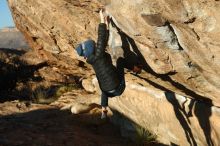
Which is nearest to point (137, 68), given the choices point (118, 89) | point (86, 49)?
point (118, 89)

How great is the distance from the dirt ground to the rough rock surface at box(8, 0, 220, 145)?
30.8 inches

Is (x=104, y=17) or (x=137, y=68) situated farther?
(x=137, y=68)

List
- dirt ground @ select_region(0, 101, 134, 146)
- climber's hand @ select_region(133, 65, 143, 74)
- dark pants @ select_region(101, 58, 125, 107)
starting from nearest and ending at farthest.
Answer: dark pants @ select_region(101, 58, 125, 107) → climber's hand @ select_region(133, 65, 143, 74) → dirt ground @ select_region(0, 101, 134, 146)

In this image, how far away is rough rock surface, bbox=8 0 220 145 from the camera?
627 centimetres

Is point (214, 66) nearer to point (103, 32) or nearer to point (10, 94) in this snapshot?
point (103, 32)

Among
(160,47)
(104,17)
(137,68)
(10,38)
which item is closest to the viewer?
(160,47)

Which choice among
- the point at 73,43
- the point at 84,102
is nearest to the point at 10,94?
the point at 84,102

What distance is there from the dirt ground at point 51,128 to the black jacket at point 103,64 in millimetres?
2529

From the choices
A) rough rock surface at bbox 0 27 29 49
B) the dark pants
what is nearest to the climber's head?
the dark pants

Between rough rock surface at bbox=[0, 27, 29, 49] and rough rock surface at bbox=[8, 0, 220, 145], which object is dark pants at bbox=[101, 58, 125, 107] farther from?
rough rock surface at bbox=[0, 27, 29, 49]

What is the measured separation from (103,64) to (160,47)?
108 centimetres

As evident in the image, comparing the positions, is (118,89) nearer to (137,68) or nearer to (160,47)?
(137,68)

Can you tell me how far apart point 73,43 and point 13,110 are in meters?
3.80

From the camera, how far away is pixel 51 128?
1085 centimetres
